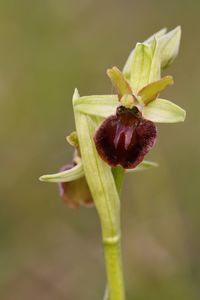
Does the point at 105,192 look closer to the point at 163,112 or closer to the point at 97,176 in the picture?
the point at 97,176

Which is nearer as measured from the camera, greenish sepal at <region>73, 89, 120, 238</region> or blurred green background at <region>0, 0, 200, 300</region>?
greenish sepal at <region>73, 89, 120, 238</region>

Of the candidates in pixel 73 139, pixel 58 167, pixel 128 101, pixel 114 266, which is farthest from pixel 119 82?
pixel 58 167

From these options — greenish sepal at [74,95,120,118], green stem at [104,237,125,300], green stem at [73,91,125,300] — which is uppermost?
greenish sepal at [74,95,120,118]

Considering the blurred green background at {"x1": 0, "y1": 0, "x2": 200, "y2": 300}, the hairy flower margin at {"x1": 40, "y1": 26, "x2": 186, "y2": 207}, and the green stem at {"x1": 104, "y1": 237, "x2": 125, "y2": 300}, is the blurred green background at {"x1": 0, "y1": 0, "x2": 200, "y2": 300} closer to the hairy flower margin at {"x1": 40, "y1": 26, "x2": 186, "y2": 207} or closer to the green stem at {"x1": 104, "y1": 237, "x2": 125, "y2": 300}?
the green stem at {"x1": 104, "y1": 237, "x2": 125, "y2": 300}

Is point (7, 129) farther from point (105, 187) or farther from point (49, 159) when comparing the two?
point (105, 187)

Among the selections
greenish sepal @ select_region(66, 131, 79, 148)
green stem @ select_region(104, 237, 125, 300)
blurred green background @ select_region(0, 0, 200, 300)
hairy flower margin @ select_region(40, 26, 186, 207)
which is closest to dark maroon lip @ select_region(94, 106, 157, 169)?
hairy flower margin @ select_region(40, 26, 186, 207)

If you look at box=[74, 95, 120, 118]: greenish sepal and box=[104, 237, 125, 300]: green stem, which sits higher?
box=[74, 95, 120, 118]: greenish sepal

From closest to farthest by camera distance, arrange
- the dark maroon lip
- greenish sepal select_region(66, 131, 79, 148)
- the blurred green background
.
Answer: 1. the dark maroon lip
2. greenish sepal select_region(66, 131, 79, 148)
3. the blurred green background

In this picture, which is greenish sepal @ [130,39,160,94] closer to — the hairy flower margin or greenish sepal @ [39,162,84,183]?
the hairy flower margin

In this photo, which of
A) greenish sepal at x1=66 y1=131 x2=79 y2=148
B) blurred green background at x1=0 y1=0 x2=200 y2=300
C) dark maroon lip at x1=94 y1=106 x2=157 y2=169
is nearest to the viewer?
dark maroon lip at x1=94 y1=106 x2=157 y2=169
